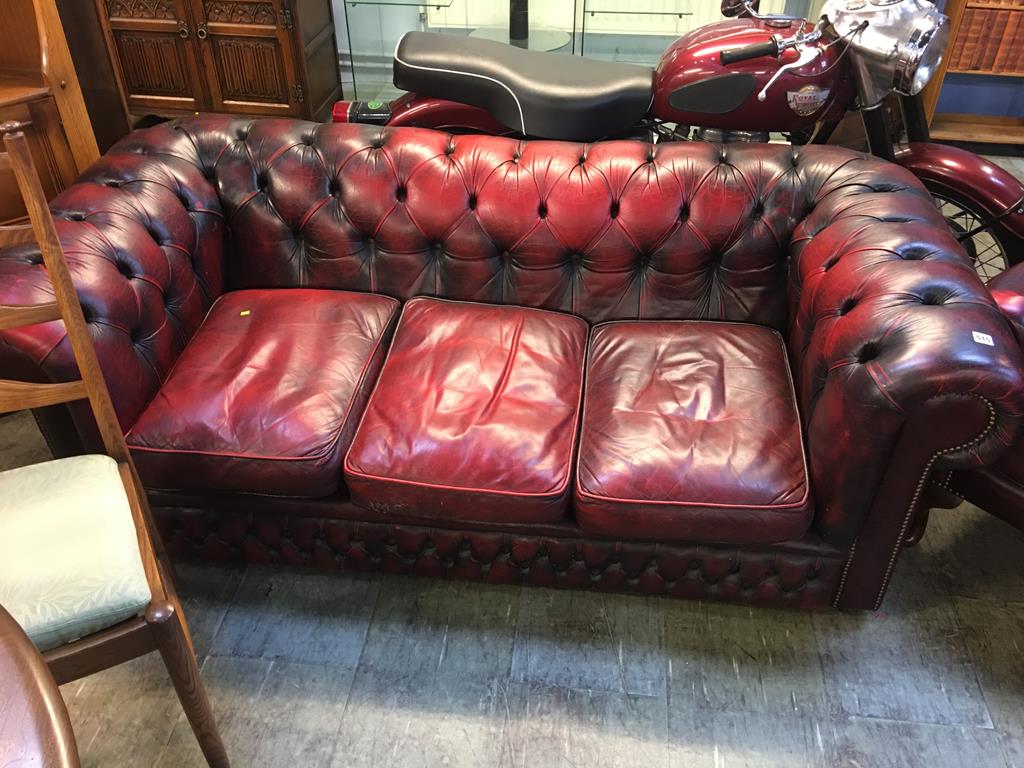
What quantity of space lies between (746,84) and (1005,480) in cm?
118

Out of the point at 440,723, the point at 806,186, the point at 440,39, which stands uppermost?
the point at 440,39

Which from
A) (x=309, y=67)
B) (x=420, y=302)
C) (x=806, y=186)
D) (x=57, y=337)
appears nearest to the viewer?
(x=57, y=337)

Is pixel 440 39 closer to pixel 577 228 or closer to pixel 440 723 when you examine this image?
pixel 577 228

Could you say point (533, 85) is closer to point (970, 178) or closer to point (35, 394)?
point (970, 178)

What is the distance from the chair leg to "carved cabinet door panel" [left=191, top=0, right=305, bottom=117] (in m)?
2.46

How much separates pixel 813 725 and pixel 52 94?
7.85 feet

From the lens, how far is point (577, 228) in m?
2.02

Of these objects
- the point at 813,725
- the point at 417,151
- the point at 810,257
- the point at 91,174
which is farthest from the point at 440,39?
the point at 813,725

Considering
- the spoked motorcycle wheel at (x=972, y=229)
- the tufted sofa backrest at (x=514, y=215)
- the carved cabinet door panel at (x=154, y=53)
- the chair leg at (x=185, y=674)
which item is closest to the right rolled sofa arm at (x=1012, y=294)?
the spoked motorcycle wheel at (x=972, y=229)

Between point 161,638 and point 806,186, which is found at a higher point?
point 806,186

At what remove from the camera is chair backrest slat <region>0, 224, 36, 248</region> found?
1371 millimetres

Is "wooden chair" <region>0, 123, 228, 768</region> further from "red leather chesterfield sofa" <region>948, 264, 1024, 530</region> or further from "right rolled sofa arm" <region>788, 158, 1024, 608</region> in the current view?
"red leather chesterfield sofa" <region>948, 264, 1024, 530</region>

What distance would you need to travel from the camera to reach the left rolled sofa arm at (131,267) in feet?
5.40

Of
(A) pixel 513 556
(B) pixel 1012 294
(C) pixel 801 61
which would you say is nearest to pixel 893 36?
(C) pixel 801 61
